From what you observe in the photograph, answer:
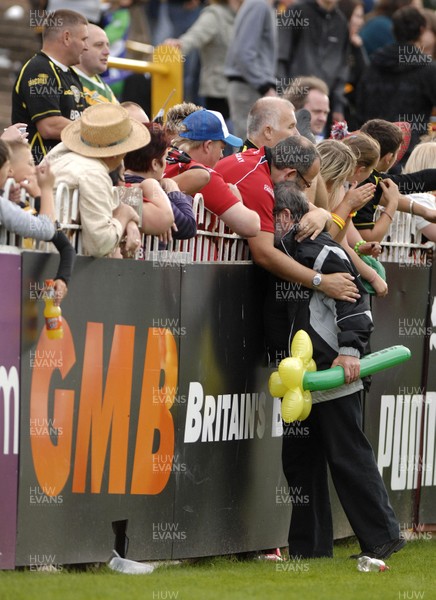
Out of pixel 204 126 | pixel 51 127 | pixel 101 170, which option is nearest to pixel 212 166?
pixel 204 126

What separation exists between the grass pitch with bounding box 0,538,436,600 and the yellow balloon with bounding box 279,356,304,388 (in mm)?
1082

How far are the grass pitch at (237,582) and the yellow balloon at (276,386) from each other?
1.01 m

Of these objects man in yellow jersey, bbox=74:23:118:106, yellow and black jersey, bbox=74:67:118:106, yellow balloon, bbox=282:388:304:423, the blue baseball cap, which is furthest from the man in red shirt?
man in yellow jersey, bbox=74:23:118:106

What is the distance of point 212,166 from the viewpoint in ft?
30.3

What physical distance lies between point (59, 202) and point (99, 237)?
280 millimetres

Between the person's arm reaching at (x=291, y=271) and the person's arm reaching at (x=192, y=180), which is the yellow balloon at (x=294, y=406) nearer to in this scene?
the person's arm reaching at (x=291, y=271)

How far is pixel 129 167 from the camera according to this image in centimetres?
844

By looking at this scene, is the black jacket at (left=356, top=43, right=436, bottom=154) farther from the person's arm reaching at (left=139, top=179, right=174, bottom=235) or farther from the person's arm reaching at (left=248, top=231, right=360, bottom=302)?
the person's arm reaching at (left=139, top=179, right=174, bottom=235)

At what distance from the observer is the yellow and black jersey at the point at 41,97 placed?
31.3 feet

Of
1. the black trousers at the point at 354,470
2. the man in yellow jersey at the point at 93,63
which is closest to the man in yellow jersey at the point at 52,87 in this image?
the man in yellow jersey at the point at 93,63

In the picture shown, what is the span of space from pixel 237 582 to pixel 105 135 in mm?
2530

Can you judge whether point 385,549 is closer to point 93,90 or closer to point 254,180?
point 254,180

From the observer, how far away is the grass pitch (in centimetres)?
687

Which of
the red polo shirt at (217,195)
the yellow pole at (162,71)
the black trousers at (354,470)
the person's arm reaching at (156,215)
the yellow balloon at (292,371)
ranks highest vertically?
the yellow pole at (162,71)
